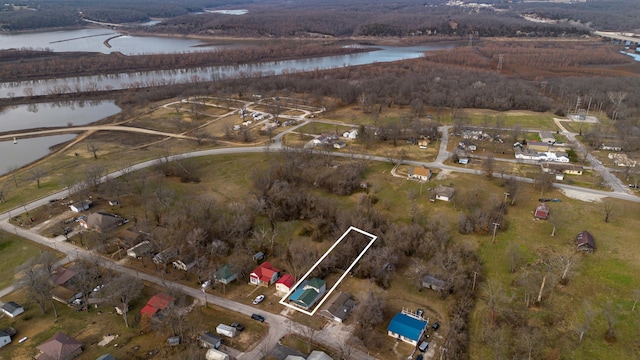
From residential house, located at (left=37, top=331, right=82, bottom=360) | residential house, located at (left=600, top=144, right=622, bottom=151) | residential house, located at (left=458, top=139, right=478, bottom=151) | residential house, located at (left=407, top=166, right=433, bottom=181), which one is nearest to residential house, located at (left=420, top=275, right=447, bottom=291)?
residential house, located at (left=407, top=166, right=433, bottom=181)

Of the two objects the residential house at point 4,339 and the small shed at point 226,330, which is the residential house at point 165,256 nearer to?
the small shed at point 226,330

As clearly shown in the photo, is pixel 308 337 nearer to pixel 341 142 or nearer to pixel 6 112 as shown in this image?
pixel 341 142

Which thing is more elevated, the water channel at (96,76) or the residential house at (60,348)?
the water channel at (96,76)

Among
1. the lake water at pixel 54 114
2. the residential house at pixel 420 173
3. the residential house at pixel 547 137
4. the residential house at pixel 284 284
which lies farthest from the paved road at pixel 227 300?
the lake water at pixel 54 114

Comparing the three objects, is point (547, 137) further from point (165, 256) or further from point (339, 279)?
point (165, 256)

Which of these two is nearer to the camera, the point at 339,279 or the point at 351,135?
the point at 339,279

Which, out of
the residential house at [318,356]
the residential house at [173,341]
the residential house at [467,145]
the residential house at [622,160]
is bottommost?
the residential house at [173,341]

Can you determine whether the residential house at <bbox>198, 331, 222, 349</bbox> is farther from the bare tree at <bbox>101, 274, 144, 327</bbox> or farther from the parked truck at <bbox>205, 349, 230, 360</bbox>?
the bare tree at <bbox>101, 274, 144, 327</bbox>

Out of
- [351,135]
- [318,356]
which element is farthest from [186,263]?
[351,135]
